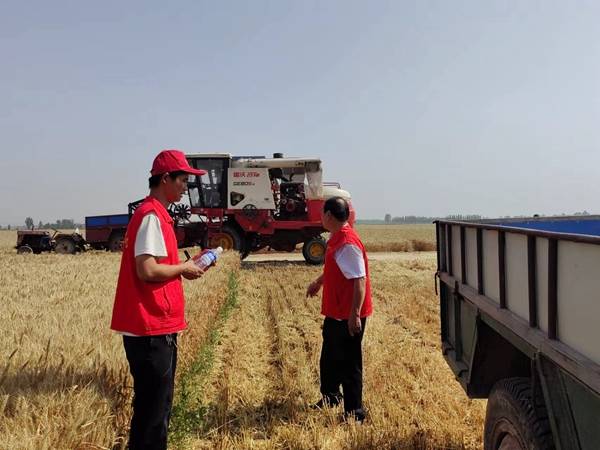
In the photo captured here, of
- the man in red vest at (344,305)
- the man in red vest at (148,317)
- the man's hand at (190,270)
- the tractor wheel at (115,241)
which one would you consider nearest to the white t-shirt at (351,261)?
the man in red vest at (344,305)

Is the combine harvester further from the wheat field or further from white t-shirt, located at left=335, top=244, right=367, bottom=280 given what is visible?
white t-shirt, located at left=335, top=244, right=367, bottom=280

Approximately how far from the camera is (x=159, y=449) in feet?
9.50

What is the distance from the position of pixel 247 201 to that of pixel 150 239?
45.0 feet

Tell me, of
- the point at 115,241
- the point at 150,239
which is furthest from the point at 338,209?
the point at 115,241

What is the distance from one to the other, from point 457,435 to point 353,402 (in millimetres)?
812

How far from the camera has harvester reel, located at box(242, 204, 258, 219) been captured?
54.0 ft

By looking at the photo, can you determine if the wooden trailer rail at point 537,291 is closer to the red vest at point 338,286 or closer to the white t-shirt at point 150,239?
the red vest at point 338,286

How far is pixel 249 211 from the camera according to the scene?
1650 centimetres

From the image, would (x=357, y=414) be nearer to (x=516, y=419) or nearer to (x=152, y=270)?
(x=516, y=419)

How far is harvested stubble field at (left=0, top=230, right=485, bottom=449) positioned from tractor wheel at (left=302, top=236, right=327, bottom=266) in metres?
8.91

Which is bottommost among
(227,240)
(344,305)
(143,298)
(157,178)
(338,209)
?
(344,305)

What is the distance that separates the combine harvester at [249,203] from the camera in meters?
16.5

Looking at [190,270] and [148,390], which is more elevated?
[190,270]

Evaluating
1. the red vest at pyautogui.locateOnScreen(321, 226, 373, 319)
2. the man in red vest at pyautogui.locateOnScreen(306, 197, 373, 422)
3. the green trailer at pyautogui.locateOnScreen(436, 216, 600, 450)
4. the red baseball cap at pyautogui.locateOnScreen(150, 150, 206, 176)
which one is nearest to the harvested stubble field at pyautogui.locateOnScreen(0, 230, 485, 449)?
the man in red vest at pyautogui.locateOnScreen(306, 197, 373, 422)
